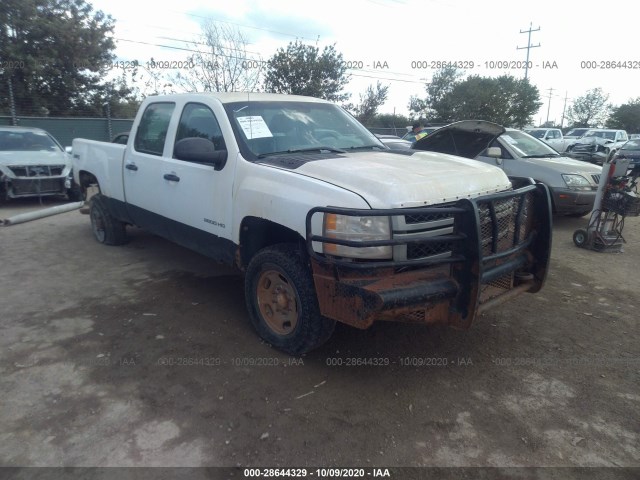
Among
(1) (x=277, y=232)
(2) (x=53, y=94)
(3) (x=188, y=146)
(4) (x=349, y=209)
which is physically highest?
(2) (x=53, y=94)

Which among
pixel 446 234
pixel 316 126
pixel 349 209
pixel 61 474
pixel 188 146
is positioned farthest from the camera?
pixel 316 126

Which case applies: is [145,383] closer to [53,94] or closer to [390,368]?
[390,368]

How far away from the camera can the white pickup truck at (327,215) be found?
9.43 feet

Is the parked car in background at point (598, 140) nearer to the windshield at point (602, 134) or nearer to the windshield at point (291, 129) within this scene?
the windshield at point (602, 134)

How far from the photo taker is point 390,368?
340 centimetres

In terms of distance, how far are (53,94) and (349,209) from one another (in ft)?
73.7

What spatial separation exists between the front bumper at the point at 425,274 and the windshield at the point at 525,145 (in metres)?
5.68

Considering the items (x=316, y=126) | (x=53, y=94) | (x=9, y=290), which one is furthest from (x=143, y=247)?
(x=53, y=94)

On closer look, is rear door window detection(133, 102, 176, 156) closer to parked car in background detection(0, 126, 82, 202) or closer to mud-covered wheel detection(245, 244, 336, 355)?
mud-covered wheel detection(245, 244, 336, 355)

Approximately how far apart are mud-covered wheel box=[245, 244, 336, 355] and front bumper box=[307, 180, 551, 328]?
193mm

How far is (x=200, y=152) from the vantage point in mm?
3680

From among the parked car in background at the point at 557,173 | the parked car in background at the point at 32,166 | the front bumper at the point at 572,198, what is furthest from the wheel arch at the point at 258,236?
the parked car in background at the point at 32,166

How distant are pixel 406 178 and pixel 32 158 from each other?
9.27 meters

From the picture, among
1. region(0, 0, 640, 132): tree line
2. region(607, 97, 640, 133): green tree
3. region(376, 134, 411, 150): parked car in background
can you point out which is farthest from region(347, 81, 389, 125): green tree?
region(607, 97, 640, 133): green tree
